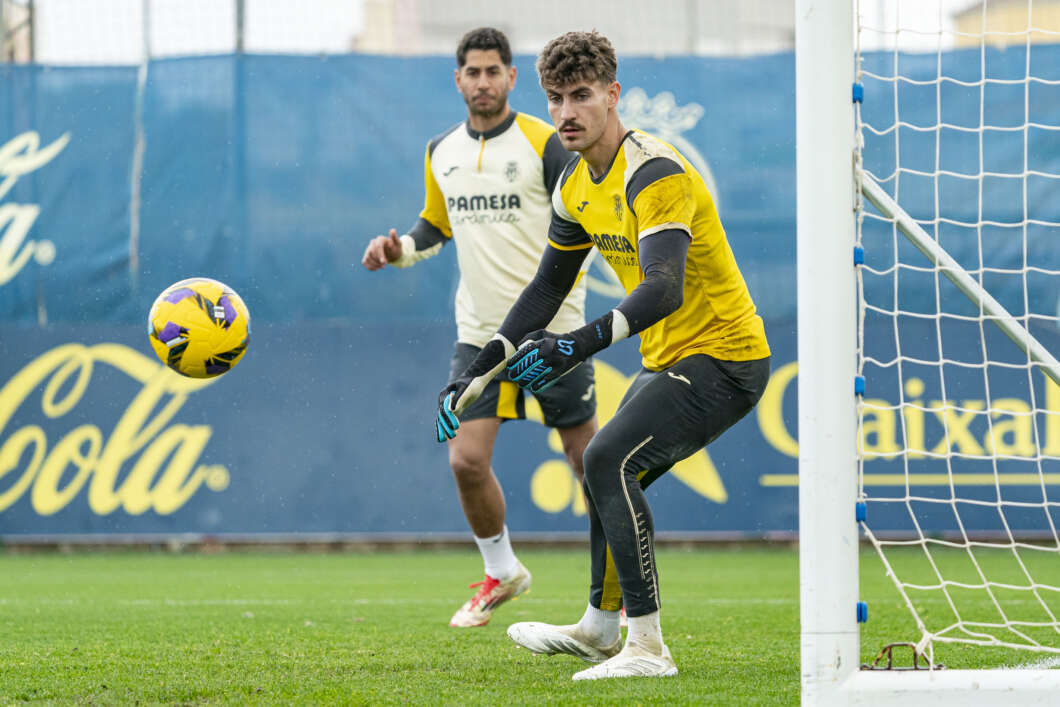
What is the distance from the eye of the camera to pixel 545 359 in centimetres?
357

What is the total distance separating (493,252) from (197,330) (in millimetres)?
1473

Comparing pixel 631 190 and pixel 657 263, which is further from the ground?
pixel 631 190

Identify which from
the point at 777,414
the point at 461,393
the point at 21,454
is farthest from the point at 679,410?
the point at 21,454

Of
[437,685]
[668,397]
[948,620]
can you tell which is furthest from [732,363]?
[948,620]

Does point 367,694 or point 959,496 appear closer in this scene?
point 367,694

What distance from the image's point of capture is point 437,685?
383 centimetres

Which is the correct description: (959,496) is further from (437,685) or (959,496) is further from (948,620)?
(437,685)

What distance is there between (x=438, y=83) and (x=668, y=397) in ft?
23.3

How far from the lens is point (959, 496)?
9.70m

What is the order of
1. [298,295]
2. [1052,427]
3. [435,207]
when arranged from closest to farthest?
[435,207] < [1052,427] < [298,295]

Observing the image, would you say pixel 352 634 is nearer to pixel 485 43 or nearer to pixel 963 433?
pixel 485 43

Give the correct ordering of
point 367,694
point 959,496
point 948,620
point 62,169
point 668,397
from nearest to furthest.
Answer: point 367,694
point 668,397
point 948,620
point 959,496
point 62,169

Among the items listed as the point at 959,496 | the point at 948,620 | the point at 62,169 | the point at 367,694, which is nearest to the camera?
the point at 367,694

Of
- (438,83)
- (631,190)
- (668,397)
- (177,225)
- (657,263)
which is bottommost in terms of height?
(668,397)
